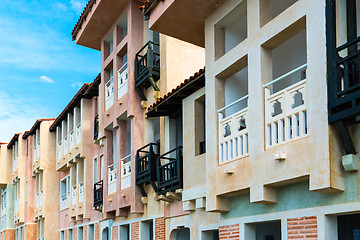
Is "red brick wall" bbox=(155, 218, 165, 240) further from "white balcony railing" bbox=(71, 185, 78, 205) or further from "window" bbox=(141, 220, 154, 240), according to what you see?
"white balcony railing" bbox=(71, 185, 78, 205)

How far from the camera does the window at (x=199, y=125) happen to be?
15.9m

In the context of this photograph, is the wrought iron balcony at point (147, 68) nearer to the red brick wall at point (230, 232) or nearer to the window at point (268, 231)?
the window at point (268, 231)

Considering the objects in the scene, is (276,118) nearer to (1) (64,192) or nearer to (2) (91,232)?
(2) (91,232)

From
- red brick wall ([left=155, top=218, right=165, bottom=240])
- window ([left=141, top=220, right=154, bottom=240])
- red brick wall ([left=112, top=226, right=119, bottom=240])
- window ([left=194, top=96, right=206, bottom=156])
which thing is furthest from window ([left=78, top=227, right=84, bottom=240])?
window ([left=194, top=96, right=206, bottom=156])

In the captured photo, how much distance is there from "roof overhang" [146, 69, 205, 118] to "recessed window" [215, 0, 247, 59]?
109 centimetres

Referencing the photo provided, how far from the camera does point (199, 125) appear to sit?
630 inches

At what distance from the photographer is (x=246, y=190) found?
11.8 m

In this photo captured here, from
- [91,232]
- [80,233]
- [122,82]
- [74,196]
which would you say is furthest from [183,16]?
[80,233]

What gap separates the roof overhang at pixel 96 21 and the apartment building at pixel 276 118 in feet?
23.4

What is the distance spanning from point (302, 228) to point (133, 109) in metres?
11.0

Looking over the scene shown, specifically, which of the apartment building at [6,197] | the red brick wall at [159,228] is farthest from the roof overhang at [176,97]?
the apartment building at [6,197]

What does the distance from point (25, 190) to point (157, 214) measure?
83.3 feet

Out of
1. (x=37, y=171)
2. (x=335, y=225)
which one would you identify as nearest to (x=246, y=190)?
(x=335, y=225)

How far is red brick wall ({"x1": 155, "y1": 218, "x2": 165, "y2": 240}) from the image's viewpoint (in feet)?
59.7
